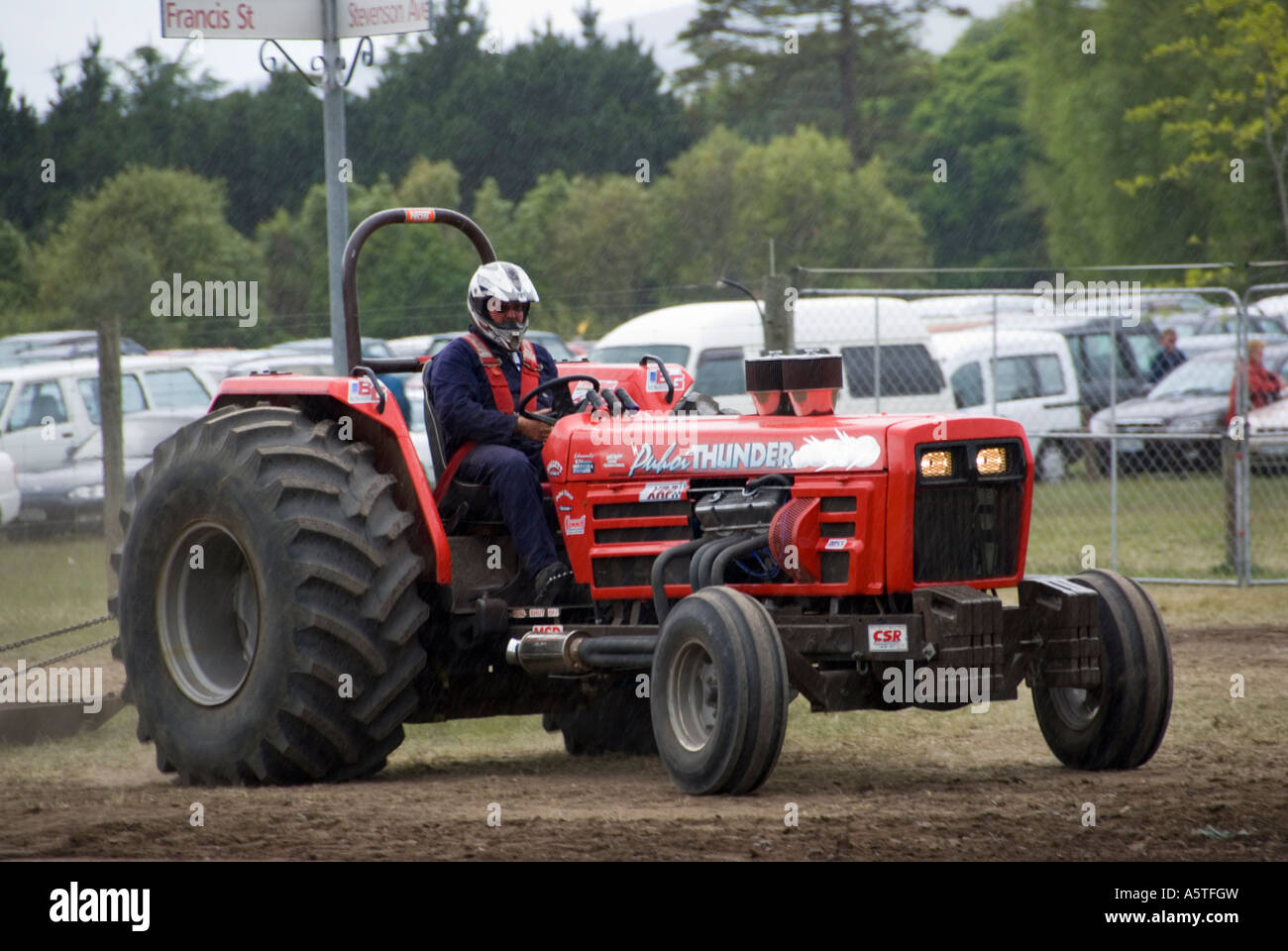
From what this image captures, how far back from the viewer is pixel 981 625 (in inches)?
269

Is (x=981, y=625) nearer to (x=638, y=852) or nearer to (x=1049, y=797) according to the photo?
(x=1049, y=797)

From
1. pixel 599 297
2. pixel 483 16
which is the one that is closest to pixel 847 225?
pixel 599 297

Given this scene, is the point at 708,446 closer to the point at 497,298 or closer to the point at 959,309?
the point at 497,298

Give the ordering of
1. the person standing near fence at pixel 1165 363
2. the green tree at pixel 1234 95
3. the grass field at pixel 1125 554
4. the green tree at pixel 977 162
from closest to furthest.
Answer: the grass field at pixel 1125 554, the green tree at pixel 1234 95, the person standing near fence at pixel 1165 363, the green tree at pixel 977 162

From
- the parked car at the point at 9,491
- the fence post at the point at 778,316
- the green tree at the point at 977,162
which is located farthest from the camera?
the green tree at the point at 977,162

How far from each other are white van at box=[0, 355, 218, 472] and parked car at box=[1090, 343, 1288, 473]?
1131 cm

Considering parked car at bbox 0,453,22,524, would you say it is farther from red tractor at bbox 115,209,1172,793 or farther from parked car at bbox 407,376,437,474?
red tractor at bbox 115,209,1172,793

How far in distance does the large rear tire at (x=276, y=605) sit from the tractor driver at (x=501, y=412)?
1.28 feet

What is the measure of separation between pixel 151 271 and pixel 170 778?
25013 mm

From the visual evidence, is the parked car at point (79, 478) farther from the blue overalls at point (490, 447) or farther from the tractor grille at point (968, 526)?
the tractor grille at point (968, 526)

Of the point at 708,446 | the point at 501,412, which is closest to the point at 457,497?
the point at 501,412

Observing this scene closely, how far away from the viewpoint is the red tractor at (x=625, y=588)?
696 cm

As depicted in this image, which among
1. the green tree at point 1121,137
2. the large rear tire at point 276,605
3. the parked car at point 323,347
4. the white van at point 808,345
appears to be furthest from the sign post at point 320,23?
the green tree at point 1121,137

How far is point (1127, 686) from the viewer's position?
284 inches
